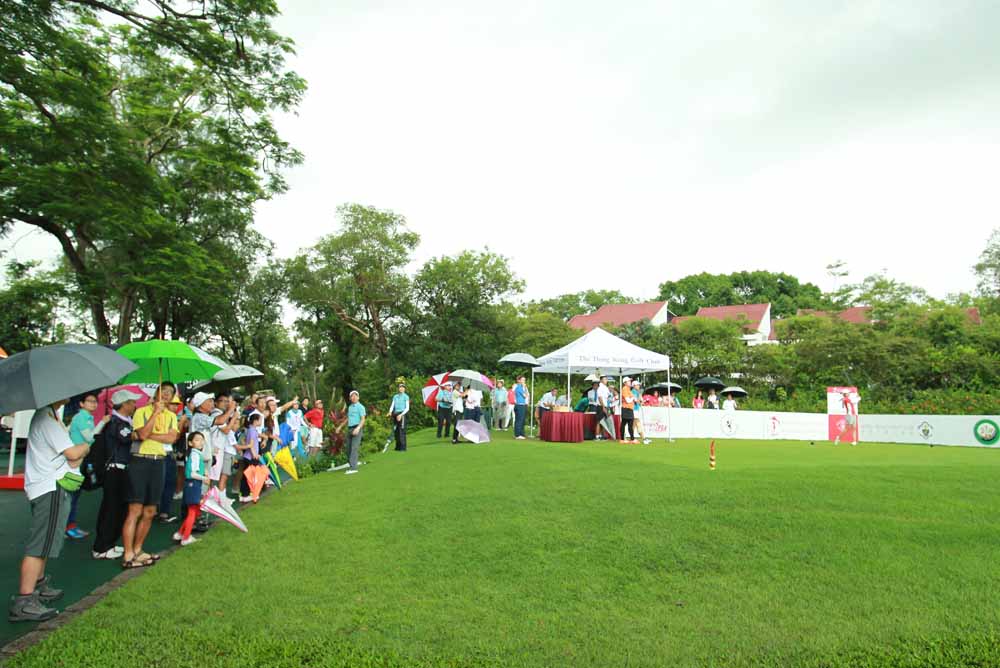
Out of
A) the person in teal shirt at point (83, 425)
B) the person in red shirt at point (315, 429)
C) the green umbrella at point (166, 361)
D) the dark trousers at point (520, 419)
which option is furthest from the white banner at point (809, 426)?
the person in teal shirt at point (83, 425)

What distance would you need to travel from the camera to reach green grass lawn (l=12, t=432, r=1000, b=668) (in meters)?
4.51

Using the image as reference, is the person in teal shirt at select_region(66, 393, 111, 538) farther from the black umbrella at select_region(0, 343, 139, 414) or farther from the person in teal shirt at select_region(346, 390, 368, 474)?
the person in teal shirt at select_region(346, 390, 368, 474)

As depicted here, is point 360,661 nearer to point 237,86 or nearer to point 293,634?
point 293,634

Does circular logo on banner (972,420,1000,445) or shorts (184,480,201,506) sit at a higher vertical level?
circular logo on banner (972,420,1000,445)

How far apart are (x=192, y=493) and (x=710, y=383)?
2293cm

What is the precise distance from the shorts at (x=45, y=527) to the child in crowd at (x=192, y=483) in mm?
2182

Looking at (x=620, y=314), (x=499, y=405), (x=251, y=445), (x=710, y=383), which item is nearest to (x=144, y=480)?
(x=251, y=445)

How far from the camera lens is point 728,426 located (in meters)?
20.9

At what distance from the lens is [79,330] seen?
124 feet

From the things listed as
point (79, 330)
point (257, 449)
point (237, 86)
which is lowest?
point (257, 449)

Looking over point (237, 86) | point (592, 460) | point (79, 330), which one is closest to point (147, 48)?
point (237, 86)

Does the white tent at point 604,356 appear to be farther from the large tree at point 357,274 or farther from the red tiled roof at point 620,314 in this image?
the red tiled roof at point 620,314

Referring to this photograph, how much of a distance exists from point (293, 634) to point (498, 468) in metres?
6.83

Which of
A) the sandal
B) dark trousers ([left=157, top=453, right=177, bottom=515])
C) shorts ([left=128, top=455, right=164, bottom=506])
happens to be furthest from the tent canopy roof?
the sandal
